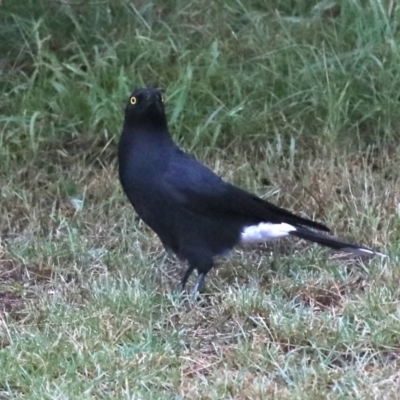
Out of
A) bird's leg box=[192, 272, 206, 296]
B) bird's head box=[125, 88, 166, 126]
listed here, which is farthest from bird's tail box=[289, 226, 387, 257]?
bird's head box=[125, 88, 166, 126]

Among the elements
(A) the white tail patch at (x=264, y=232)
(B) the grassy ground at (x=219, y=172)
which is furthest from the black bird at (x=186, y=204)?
(B) the grassy ground at (x=219, y=172)

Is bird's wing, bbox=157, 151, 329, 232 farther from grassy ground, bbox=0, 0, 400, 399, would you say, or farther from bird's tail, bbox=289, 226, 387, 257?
grassy ground, bbox=0, 0, 400, 399

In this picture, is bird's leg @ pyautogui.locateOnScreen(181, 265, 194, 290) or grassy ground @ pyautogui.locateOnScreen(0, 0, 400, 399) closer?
grassy ground @ pyautogui.locateOnScreen(0, 0, 400, 399)

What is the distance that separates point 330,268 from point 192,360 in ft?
3.43

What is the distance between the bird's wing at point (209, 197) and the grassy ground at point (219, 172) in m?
0.22

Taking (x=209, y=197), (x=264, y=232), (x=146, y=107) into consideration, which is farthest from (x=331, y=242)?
(x=146, y=107)

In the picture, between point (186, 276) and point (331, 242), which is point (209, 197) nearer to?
point (186, 276)

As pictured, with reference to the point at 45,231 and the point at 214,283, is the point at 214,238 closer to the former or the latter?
the point at 214,283

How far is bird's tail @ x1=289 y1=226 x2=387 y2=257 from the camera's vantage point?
16.1 feet

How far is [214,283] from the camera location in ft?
15.7

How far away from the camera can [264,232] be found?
4914 millimetres

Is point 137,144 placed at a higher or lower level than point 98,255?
higher

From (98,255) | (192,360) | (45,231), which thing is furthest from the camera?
(45,231)

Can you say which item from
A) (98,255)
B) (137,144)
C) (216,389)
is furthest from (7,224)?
(216,389)
